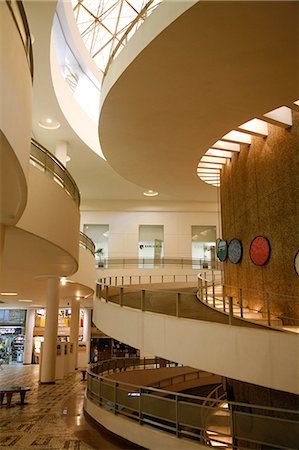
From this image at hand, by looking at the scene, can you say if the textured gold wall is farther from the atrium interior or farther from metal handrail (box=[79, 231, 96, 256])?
metal handrail (box=[79, 231, 96, 256])

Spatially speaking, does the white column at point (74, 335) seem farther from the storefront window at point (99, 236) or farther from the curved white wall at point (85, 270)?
→ the curved white wall at point (85, 270)

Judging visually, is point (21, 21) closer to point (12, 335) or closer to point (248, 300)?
point (248, 300)

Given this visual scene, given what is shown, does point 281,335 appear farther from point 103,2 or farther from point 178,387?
point 103,2

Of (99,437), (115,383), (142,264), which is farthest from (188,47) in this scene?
(142,264)

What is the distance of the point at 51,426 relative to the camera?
8.02 m

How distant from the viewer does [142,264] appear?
21500 millimetres

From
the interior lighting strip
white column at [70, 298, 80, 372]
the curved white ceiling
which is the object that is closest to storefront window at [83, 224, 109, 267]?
white column at [70, 298, 80, 372]

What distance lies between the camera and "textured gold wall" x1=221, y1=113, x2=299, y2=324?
8.29 meters

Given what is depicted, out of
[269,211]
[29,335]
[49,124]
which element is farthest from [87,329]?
[269,211]

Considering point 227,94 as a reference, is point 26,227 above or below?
below

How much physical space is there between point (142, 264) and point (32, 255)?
12.1m

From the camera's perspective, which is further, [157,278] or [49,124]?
[157,278]

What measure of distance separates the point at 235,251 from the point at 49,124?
28.7ft

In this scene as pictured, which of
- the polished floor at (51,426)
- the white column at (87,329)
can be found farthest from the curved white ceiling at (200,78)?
the white column at (87,329)
